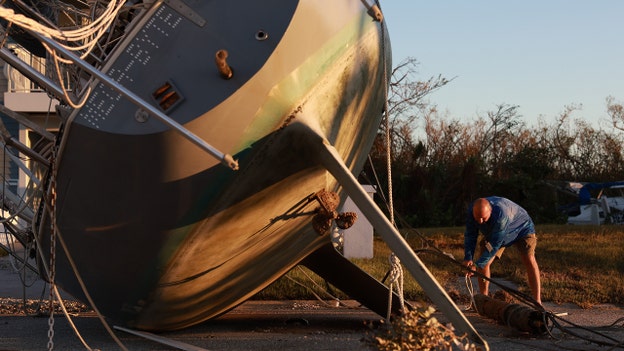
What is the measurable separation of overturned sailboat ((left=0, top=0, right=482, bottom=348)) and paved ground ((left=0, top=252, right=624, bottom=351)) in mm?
587

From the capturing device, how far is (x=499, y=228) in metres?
8.46

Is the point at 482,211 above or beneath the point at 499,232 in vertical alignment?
above

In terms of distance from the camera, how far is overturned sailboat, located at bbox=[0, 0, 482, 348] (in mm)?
5629

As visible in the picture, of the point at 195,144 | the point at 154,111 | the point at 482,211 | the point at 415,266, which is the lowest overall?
the point at 415,266

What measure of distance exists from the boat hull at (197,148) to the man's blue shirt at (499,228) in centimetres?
261

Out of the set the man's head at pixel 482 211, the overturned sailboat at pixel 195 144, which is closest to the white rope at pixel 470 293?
the man's head at pixel 482 211

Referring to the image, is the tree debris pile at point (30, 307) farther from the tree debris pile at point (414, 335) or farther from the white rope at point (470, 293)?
the tree debris pile at point (414, 335)

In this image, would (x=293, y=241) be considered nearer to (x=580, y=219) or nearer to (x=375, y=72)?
(x=375, y=72)

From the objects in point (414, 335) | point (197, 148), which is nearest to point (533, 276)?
point (414, 335)

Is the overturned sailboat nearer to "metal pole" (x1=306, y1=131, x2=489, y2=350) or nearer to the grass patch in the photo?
"metal pole" (x1=306, y1=131, x2=489, y2=350)

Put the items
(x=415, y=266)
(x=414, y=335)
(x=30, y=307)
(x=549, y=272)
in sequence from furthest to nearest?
1. (x=549, y=272)
2. (x=30, y=307)
3. (x=415, y=266)
4. (x=414, y=335)

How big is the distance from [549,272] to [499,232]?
11.9ft

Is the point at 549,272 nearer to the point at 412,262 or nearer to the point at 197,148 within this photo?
the point at 412,262

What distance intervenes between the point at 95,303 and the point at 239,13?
9.05 feet
